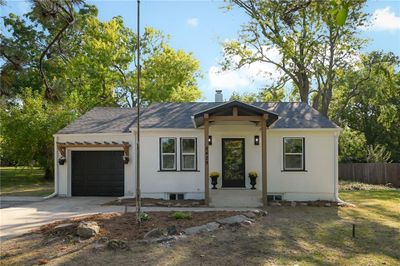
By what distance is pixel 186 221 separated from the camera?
32.0 ft

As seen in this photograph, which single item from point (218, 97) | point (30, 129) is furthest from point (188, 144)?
point (30, 129)

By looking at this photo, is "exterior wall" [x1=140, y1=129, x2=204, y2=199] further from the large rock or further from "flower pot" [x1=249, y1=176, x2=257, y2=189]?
the large rock

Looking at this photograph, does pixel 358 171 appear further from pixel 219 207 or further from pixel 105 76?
pixel 105 76

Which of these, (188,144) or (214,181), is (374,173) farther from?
(188,144)

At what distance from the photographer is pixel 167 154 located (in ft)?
50.8

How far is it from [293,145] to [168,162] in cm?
490

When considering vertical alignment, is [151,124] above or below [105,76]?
below

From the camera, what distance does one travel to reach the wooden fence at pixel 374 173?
24047 millimetres

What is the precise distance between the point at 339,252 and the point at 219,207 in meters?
6.01

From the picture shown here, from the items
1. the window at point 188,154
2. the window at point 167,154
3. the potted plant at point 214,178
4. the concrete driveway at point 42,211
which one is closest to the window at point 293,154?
the potted plant at point 214,178

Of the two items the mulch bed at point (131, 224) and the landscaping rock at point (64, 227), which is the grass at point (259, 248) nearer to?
the landscaping rock at point (64, 227)

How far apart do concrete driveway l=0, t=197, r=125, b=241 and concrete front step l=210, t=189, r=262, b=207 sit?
3.21 meters

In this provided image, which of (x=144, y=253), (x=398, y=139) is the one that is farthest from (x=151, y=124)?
(x=398, y=139)

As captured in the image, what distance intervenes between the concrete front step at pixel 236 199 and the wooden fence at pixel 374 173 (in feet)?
44.2
